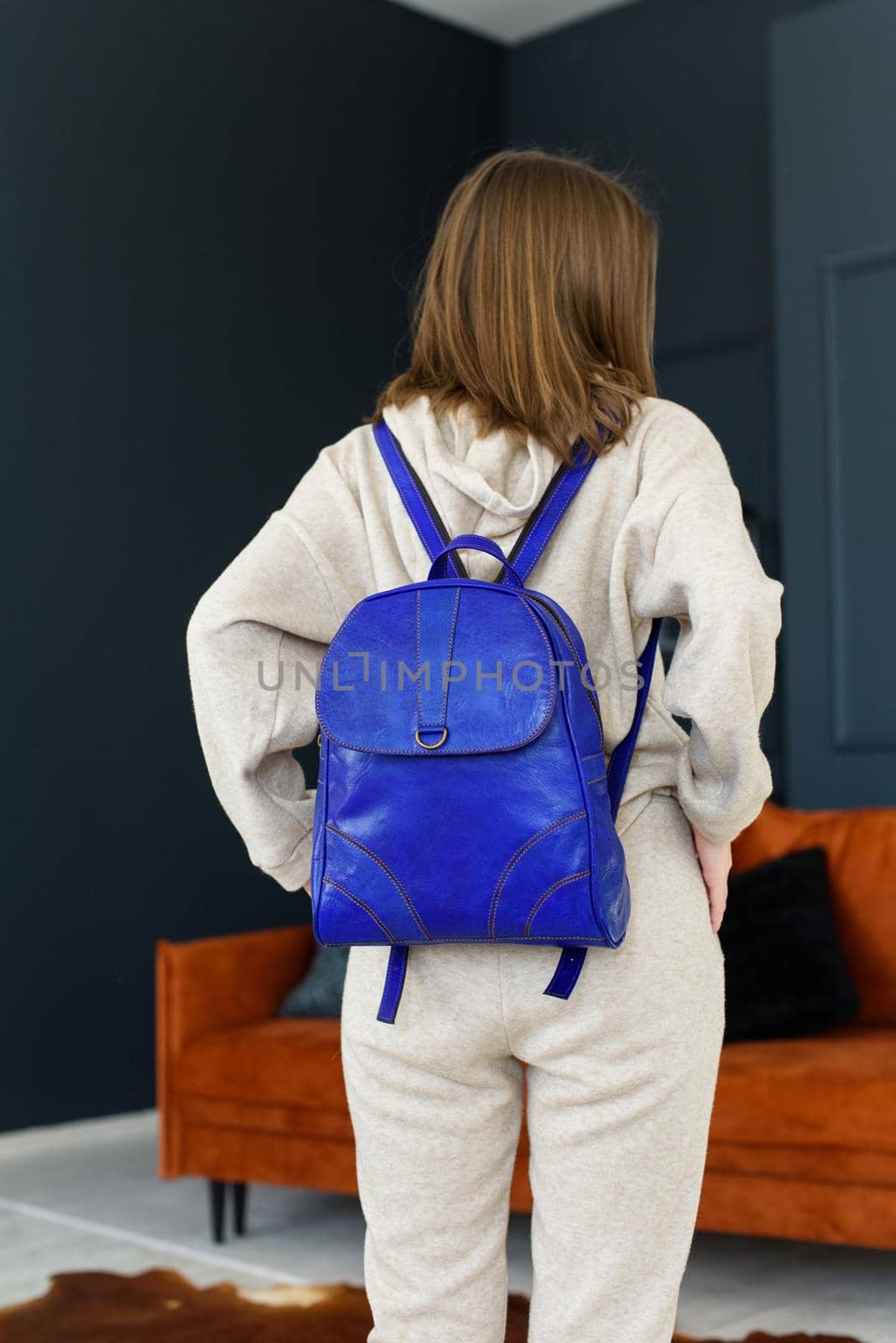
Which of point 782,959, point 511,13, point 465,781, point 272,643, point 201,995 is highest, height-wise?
point 511,13

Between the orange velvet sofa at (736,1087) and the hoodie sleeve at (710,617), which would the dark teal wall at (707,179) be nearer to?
the orange velvet sofa at (736,1087)

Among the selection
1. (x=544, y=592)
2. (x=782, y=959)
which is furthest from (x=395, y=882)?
(x=782, y=959)

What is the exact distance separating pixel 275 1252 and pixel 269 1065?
35cm

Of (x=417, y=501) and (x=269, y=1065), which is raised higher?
(x=417, y=501)

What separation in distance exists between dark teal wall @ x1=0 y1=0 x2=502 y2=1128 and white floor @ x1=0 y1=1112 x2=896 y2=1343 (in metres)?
0.44

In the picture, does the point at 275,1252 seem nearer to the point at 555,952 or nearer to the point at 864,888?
the point at 864,888

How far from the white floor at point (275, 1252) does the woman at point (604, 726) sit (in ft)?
4.28

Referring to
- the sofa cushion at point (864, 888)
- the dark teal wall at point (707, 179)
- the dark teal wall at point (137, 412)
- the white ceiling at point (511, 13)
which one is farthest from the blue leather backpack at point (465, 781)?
the white ceiling at point (511, 13)

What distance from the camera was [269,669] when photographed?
1.28 meters

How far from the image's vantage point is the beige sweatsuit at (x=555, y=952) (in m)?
1.12

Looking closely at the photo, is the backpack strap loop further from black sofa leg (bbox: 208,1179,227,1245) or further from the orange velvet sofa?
black sofa leg (bbox: 208,1179,227,1245)

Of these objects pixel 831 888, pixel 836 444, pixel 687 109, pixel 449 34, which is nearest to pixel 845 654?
pixel 836 444

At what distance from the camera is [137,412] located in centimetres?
399

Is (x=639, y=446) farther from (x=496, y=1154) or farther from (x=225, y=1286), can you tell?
(x=225, y=1286)
